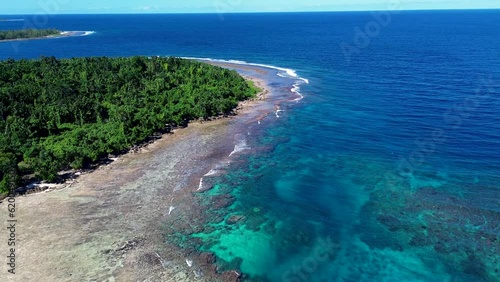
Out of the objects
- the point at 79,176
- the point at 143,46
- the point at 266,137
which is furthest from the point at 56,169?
the point at 143,46

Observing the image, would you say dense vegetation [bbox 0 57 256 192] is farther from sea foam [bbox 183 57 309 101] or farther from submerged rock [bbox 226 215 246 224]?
submerged rock [bbox 226 215 246 224]

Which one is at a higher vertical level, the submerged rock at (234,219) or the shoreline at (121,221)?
the submerged rock at (234,219)

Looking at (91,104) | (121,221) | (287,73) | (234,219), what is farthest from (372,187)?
(287,73)

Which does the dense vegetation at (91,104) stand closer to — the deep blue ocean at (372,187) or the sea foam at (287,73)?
the sea foam at (287,73)

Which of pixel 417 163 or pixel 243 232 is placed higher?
pixel 417 163

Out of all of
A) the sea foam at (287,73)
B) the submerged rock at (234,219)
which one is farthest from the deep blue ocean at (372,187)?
the sea foam at (287,73)

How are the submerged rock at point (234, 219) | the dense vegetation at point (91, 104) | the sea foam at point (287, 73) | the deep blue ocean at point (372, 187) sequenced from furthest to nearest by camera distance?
the sea foam at point (287, 73)
the dense vegetation at point (91, 104)
the submerged rock at point (234, 219)
the deep blue ocean at point (372, 187)

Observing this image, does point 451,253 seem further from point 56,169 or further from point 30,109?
point 30,109

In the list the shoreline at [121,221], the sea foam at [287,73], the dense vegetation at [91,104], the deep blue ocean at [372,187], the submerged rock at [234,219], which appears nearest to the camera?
the shoreline at [121,221]
